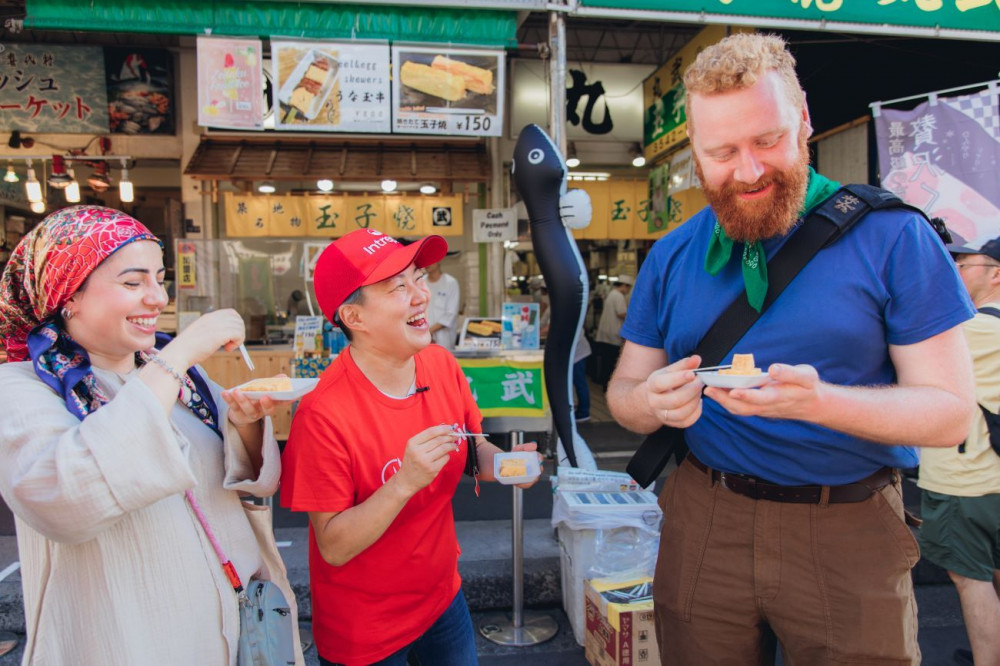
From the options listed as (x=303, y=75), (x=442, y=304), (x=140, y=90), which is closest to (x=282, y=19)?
(x=303, y=75)

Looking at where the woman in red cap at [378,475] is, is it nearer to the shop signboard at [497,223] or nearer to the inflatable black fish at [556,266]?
the inflatable black fish at [556,266]

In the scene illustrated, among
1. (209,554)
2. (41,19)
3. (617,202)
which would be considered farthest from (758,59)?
(617,202)

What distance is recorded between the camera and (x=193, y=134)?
408 inches

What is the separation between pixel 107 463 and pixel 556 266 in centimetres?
349

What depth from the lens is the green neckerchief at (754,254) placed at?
1619mm

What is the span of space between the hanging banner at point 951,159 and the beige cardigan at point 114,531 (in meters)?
5.46

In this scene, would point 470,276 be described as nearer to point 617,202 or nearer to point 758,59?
point 617,202

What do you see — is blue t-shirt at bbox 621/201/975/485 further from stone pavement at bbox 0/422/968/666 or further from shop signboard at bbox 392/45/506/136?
shop signboard at bbox 392/45/506/136

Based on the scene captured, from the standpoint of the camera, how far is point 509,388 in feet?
19.7

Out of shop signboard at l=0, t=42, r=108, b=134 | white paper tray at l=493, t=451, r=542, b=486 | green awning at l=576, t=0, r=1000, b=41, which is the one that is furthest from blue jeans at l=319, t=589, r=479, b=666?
shop signboard at l=0, t=42, r=108, b=134

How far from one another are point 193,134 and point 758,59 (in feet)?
35.4

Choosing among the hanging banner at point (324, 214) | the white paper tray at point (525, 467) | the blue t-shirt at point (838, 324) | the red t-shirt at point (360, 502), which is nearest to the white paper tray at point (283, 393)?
the red t-shirt at point (360, 502)

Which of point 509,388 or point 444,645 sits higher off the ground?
point 509,388

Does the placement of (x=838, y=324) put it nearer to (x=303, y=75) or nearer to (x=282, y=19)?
(x=303, y=75)
